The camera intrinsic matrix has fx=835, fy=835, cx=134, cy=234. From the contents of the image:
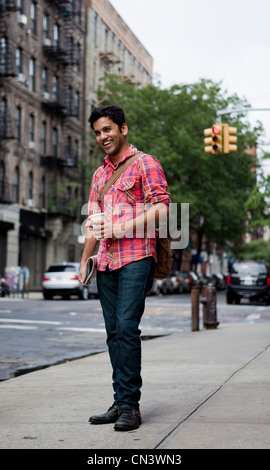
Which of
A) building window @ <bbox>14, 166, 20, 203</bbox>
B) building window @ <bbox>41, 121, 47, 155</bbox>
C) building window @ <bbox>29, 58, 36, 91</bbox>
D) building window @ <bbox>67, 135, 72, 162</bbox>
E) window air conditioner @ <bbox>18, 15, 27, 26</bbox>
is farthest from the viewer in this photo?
building window @ <bbox>67, 135, 72, 162</bbox>

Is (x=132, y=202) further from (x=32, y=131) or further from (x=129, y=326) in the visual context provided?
(x=32, y=131)

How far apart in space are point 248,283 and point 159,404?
25.6 metres

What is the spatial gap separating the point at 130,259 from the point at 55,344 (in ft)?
25.6

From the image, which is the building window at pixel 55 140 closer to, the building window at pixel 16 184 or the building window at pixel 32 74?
the building window at pixel 32 74

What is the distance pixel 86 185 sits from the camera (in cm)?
5334

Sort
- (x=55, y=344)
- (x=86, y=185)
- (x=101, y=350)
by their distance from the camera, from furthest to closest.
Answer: (x=86, y=185)
(x=55, y=344)
(x=101, y=350)

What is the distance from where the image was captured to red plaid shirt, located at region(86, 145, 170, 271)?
16.9ft

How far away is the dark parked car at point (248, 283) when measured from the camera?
102 feet

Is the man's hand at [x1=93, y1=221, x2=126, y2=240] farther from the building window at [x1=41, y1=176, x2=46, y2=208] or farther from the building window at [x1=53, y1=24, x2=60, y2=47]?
the building window at [x1=53, y1=24, x2=60, y2=47]

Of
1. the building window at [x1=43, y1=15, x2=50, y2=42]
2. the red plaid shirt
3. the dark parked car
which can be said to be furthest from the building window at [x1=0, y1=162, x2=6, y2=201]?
the red plaid shirt

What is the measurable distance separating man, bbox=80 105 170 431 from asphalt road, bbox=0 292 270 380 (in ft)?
11.9
